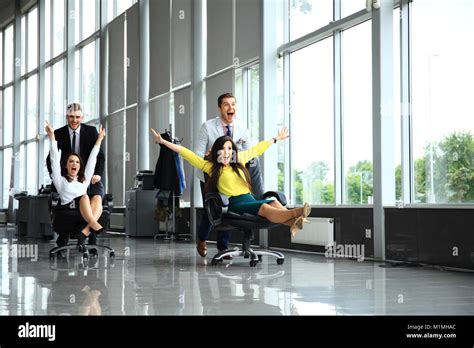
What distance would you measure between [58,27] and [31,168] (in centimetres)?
408

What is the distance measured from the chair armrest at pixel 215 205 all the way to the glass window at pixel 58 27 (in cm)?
1302

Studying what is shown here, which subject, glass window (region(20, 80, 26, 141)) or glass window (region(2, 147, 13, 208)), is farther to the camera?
glass window (region(2, 147, 13, 208))

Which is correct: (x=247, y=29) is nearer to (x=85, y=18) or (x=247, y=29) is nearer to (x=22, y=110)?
(x=85, y=18)

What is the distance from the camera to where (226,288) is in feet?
15.0

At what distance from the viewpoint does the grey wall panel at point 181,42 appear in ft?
38.4

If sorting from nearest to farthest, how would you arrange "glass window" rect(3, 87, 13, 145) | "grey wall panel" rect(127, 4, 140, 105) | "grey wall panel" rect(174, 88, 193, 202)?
1. "grey wall panel" rect(174, 88, 193, 202)
2. "grey wall panel" rect(127, 4, 140, 105)
3. "glass window" rect(3, 87, 13, 145)

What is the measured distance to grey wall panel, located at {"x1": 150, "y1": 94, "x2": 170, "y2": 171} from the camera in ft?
41.4

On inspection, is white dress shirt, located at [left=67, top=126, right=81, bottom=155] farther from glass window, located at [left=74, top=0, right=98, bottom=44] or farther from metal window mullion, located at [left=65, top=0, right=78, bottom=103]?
metal window mullion, located at [left=65, top=0, right=78, bottom=103]

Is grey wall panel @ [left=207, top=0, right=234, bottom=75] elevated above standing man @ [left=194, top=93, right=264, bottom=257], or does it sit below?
above

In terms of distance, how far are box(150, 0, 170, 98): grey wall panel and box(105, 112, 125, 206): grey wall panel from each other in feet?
5.98

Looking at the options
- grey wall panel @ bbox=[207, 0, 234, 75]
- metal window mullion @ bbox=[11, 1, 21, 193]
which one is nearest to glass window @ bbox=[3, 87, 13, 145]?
metal window mullion @ bbox=[11, 1, 21, 193]

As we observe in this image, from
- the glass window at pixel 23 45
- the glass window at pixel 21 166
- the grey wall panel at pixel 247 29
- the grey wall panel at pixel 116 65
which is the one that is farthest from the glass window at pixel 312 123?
the glass window at pixel 23 45
